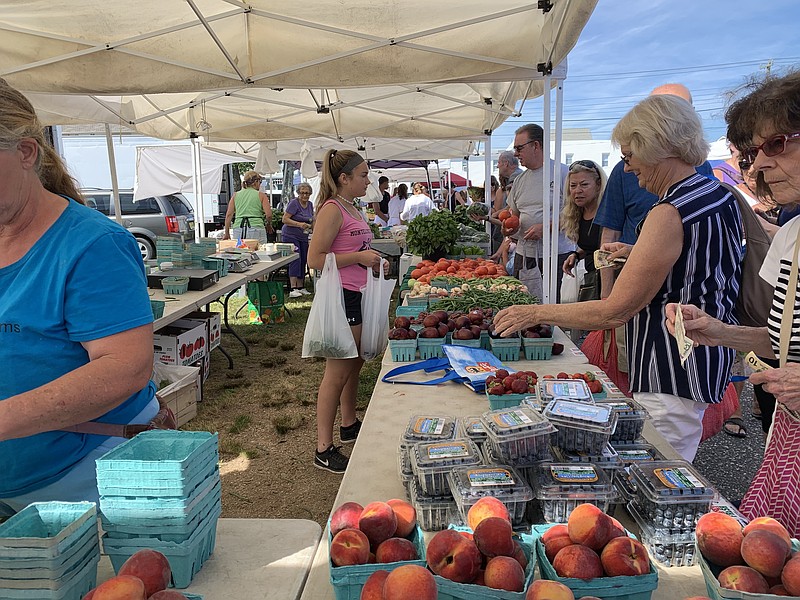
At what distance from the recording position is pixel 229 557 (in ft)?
4.55

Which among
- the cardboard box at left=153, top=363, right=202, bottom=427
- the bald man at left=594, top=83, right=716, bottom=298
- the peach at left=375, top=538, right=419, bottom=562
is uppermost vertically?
the bald man at left=594, top=83, right=716, bottom=298

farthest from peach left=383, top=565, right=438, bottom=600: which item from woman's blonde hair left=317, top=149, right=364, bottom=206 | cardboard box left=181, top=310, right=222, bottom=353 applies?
cardboard box left=181, top=310, right=222, bottom=353

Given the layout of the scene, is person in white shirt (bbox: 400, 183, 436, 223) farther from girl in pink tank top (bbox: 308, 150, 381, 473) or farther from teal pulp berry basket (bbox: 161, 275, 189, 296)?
girl in pink tank top (bbox: 308, 150, 381, 473)

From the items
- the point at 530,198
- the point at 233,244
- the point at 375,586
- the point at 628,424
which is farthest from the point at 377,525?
the point at 233,244

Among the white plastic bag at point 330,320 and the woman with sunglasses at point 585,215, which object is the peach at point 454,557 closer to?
the white plastic bag at point 330,320

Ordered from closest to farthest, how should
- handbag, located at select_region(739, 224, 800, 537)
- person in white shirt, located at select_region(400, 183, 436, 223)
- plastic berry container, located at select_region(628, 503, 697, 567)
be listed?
plastic berry container, located at select_region(628, 503, 697, 567) < handbag, located at select_region(739, 224, 800, 537) < person in white shirt, located at select_region(400, 183, 436, 223)

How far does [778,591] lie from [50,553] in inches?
51.5

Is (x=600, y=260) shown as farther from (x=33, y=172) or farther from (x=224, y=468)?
(x=224, y=468)

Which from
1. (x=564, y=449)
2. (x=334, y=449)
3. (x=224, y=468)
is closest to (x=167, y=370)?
(x=224, y=468)

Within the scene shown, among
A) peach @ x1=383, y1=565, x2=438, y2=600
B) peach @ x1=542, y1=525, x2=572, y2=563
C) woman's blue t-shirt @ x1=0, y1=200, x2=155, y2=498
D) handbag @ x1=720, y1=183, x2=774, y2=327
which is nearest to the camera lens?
peach @ x1=383, y1=565, x2=438, y2=600

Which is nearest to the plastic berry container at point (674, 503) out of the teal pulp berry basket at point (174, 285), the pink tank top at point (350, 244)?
the pink tank top at point (350, 244)

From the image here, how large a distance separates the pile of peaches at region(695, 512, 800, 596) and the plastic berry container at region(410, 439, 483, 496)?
1.86 ft

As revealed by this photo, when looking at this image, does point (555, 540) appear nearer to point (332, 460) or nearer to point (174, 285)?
point (332, 460)

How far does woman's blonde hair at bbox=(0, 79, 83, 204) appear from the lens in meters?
1.41
